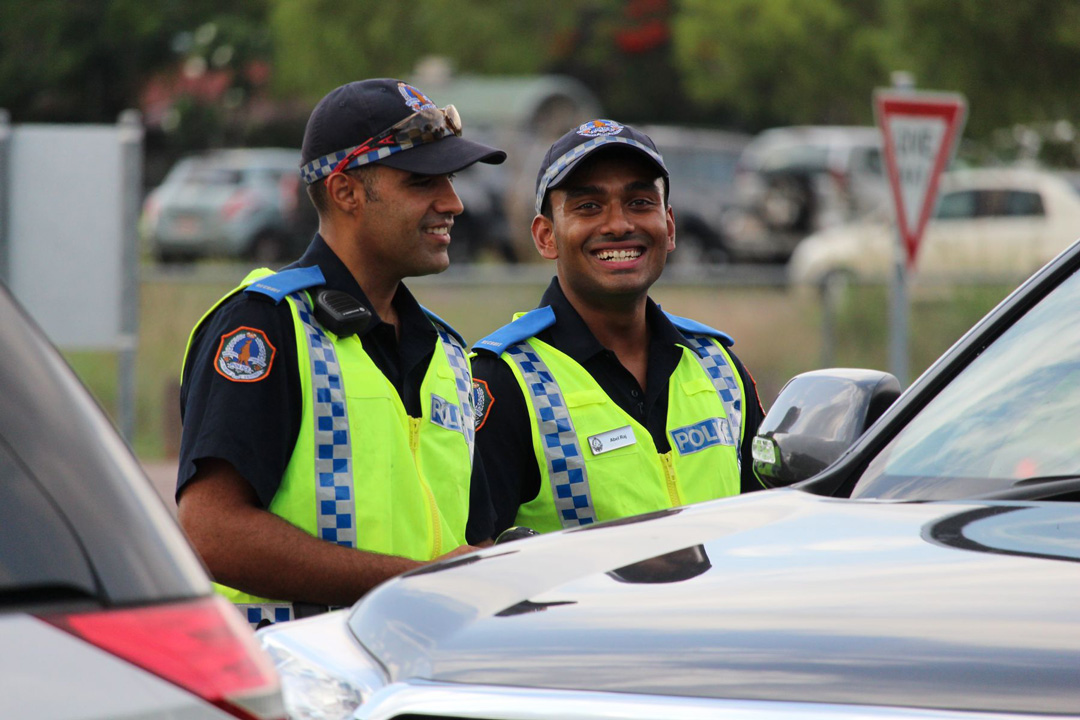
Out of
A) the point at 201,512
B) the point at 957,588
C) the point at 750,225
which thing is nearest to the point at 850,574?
the point at 957,588

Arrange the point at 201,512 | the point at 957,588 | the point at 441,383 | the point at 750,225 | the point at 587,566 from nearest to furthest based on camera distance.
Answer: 1. the point at 957,588
2. the point at 587,566
3. the point at 201,512
4. the point at 441,383
5. the point at 750,225

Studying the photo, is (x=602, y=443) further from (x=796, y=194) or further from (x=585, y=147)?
(x=796, y=194)

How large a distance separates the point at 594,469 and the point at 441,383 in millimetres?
435

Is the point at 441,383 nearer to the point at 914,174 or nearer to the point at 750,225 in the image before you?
the point at 914,174

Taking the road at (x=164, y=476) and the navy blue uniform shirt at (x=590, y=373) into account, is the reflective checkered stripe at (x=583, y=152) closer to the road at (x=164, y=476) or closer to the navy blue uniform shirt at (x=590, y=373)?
the navy blue uniform shirt at (x=590, y=373)

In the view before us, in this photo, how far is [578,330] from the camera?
4.07 metres

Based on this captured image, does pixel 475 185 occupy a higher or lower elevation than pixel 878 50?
lower

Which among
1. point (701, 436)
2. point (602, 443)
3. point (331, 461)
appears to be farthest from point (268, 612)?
point (701, 436)

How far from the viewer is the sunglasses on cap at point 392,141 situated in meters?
3.70

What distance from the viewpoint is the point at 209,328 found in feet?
11.2

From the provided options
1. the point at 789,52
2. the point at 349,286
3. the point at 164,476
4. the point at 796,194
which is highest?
the point at 789,52

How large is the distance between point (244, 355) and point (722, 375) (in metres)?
1.41

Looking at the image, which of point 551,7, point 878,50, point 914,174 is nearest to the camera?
point 914,174

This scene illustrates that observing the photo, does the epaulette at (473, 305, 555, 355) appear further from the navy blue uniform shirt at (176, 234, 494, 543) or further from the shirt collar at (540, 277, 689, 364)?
the navy blue uniform shirt at (176, 234, 494, 543)
